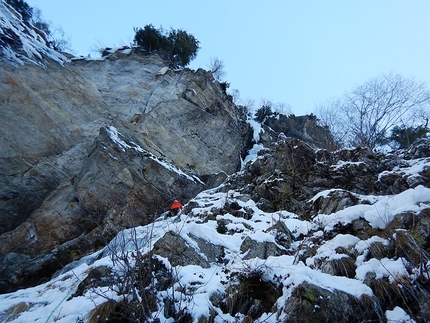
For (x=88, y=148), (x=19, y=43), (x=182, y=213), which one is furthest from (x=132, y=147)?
(x=19, y=43)

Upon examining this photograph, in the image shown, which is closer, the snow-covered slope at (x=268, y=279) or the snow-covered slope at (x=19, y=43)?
the snow-covered slope at (x=268, y=279)

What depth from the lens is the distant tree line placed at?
2062cm

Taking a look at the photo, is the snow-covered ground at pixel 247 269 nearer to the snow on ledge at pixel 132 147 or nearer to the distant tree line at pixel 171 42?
the snow on ledge at pixel 132 147

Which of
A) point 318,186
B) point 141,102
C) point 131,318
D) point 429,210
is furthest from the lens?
point 141,102

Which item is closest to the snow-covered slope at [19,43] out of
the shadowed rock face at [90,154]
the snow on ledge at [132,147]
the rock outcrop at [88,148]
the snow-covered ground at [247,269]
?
the rock outcrop at [88,148]

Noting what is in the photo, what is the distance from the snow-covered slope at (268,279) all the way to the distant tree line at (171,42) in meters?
17.7

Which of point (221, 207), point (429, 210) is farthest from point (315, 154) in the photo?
point (429, 210)

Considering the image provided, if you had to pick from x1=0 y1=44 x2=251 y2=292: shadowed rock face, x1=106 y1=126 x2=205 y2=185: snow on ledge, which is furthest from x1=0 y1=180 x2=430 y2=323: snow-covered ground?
x1=106 y1=126 x2=205 y2=185: snow on ledge

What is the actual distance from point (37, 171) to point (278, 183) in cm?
923

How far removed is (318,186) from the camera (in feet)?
27.9

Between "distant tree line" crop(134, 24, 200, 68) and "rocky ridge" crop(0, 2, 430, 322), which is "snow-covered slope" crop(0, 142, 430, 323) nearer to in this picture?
"rocky ridge" crop(0, 2, 430, 322)

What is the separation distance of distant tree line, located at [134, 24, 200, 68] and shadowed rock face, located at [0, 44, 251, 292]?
4261mm

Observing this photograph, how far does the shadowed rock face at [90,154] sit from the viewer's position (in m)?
9.10

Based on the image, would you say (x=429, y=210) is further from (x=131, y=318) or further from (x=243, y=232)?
(x=131, y=318)
